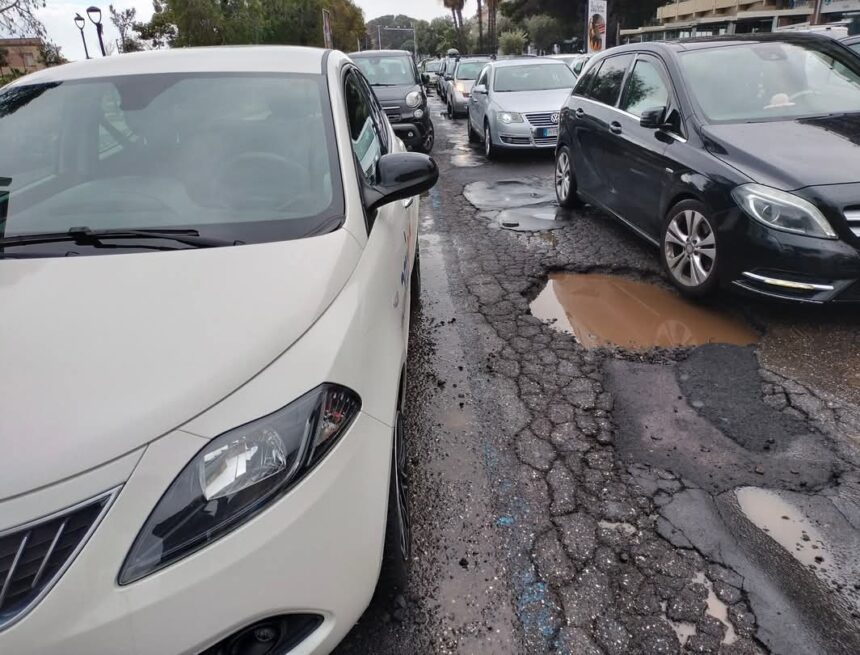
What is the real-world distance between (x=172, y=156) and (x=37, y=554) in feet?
5.57

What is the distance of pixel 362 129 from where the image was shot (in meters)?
3.03

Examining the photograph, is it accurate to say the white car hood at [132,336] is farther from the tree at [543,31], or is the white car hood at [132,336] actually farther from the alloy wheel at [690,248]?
the tree at [543,31]

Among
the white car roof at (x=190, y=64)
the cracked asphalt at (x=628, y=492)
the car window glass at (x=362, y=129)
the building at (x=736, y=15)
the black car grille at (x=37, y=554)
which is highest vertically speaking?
the building at (x=736, y=15)

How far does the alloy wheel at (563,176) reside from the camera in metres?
6.84

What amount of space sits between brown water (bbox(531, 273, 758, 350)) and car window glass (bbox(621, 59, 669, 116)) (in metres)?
1.48

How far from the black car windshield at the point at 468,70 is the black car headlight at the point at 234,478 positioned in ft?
60.5

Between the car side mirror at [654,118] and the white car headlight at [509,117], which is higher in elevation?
the car side mirror at [654,118]

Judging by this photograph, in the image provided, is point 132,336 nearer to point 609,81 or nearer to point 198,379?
point 198,379

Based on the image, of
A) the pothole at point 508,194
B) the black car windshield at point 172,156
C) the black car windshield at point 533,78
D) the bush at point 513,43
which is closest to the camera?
the black car windshield at point 172,156

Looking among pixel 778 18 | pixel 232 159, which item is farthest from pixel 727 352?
pixel 778 18

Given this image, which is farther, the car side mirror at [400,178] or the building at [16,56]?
the building at [16,56]

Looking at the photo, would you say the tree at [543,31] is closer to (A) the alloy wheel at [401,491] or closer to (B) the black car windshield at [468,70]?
(B) the black car windshield at [468,70]

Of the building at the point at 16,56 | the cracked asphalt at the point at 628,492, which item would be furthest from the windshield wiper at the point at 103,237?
the building at the point at 16,56

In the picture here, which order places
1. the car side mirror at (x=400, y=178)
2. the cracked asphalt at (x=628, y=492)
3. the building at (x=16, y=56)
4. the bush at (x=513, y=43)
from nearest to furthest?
the cracked asphalt at (x=628, y=492) < the car side mirror at (x=400, y=178) < the building at (x=16, y=56) < the bush at (x=513, y=43)
